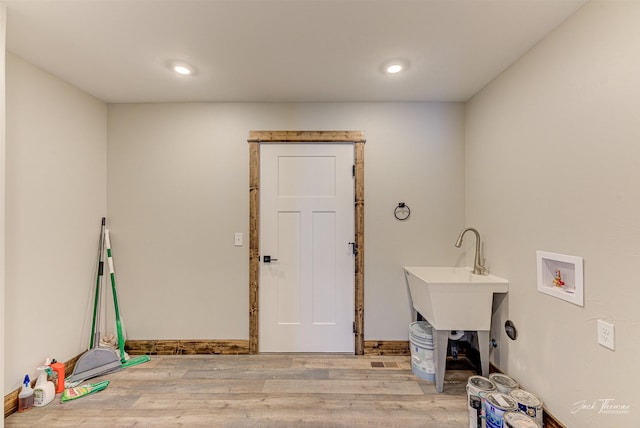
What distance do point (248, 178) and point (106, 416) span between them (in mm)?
2023

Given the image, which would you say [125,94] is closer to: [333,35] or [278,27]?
[278,27]

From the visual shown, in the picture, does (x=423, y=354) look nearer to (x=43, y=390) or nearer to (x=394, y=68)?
(x=394, y=68)

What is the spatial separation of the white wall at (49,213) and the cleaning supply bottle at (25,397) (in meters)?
0.07

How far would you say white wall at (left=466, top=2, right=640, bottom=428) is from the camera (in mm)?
1314

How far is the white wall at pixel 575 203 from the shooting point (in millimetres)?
1314

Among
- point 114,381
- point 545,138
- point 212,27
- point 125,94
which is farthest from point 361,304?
point 125,94

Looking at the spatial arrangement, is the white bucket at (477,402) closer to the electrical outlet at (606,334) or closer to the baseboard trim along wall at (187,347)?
the electrical outlet at (606,334)

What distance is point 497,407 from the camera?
5.38 ft

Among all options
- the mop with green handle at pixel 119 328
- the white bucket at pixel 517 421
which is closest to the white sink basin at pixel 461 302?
the white bucket at pixel 517 421

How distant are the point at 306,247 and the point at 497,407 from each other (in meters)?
1.80

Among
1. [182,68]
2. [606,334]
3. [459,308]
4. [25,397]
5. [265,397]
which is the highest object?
[182,68]

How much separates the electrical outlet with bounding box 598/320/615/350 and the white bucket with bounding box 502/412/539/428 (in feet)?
1.83

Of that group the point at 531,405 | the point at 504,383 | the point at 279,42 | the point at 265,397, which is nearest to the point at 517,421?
the point at 531,405

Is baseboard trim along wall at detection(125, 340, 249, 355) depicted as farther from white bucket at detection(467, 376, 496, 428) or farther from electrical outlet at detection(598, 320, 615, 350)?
electrical outlet at detection(598, 320, 615, 350)
